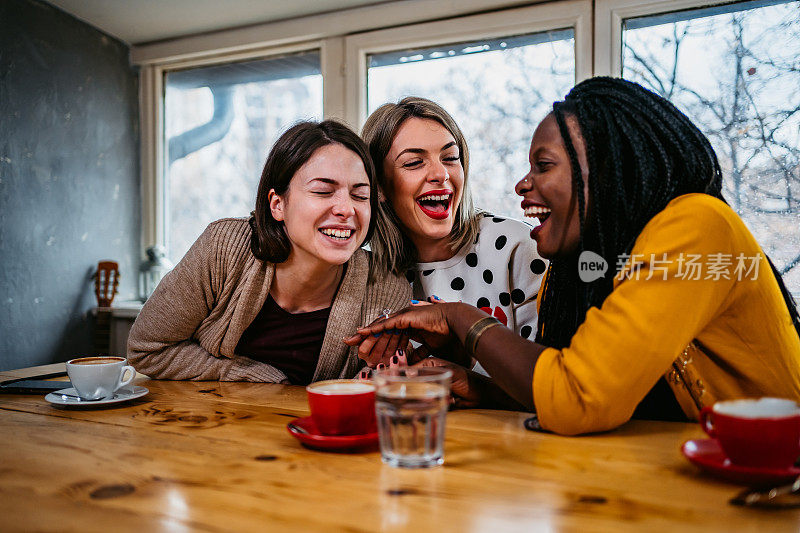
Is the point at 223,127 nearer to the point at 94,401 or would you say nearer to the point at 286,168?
the point at 286,168

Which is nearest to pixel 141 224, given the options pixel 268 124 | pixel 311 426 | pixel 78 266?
pixel 78 266

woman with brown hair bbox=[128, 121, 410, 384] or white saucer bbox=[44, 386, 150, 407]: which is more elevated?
woman with brown hair bbox=[128, 121, 410, 384]

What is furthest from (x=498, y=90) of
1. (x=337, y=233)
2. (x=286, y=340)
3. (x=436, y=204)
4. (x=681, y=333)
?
(x=681, y=333)

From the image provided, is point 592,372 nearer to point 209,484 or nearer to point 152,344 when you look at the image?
point 209,484

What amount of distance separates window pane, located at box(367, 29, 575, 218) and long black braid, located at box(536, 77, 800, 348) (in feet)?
A: 6.29

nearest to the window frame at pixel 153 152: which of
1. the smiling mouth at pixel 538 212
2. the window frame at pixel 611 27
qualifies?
the window frame at pixel 611 27

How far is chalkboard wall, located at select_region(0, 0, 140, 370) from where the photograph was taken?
3141 mm

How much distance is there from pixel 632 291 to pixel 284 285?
1.07 metres

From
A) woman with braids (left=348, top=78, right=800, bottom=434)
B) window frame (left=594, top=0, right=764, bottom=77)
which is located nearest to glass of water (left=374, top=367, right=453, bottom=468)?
woman with braids (left=348, top=78, right=800, bottom=434)

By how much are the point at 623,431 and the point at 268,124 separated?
10.4ft

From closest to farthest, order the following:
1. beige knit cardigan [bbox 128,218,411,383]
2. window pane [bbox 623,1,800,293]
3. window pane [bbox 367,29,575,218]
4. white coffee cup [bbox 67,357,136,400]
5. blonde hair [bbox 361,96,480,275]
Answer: white coffee cup [bbox 67,357,136,400] < beige knit cardigan [bbox 128,218,411,383] < blonde hair [bbox 361,96,480,275] < window pane [bbox 623,1,800,293] < window pane [bbox 367,29,575,218]

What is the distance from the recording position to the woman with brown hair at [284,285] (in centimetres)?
162

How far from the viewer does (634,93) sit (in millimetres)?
1142

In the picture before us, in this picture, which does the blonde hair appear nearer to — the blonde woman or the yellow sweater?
the blonde woman
